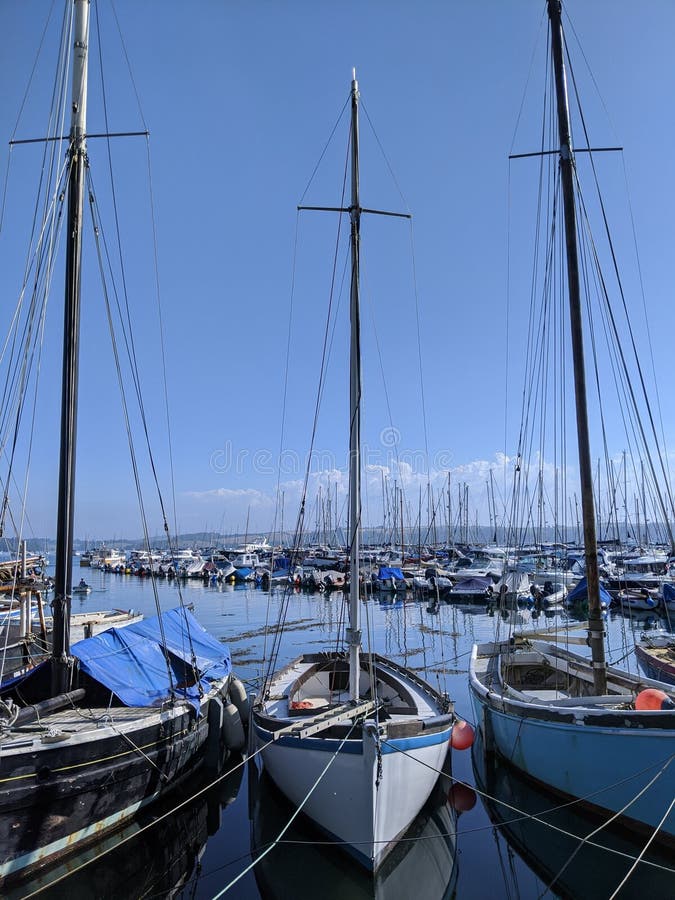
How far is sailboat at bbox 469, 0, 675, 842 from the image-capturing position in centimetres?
924

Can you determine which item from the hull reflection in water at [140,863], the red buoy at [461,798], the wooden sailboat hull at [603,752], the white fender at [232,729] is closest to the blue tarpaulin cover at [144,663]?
the white fender at [232,729]

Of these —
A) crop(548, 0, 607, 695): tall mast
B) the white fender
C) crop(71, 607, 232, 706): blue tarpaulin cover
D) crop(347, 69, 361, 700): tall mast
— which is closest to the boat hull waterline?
crop(347, 69, 361, 700): tall mast

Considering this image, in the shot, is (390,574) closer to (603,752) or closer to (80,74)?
(603,752)

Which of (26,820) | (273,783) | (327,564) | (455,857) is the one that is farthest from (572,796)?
(327,564)

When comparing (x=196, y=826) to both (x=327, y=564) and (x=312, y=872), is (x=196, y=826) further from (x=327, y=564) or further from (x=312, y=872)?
(x=327, y=564)

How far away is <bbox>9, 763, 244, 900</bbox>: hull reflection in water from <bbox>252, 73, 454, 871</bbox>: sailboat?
6.82 feet

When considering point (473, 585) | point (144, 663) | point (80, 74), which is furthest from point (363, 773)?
point (473, 585)

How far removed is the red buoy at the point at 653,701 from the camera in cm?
1008

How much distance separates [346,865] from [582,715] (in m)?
5.03

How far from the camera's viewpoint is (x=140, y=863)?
9.84 metres

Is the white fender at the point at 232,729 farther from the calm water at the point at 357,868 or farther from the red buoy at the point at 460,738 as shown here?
the red buoy at the point at 460,738

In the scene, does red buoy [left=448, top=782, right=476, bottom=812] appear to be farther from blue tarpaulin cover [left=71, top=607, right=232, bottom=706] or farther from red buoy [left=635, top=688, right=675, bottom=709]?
blue tarpaulin cover [left=71, top=607, right=232, bottom=706]

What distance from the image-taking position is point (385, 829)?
9.23 metres

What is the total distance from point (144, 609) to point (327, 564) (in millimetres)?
32328
